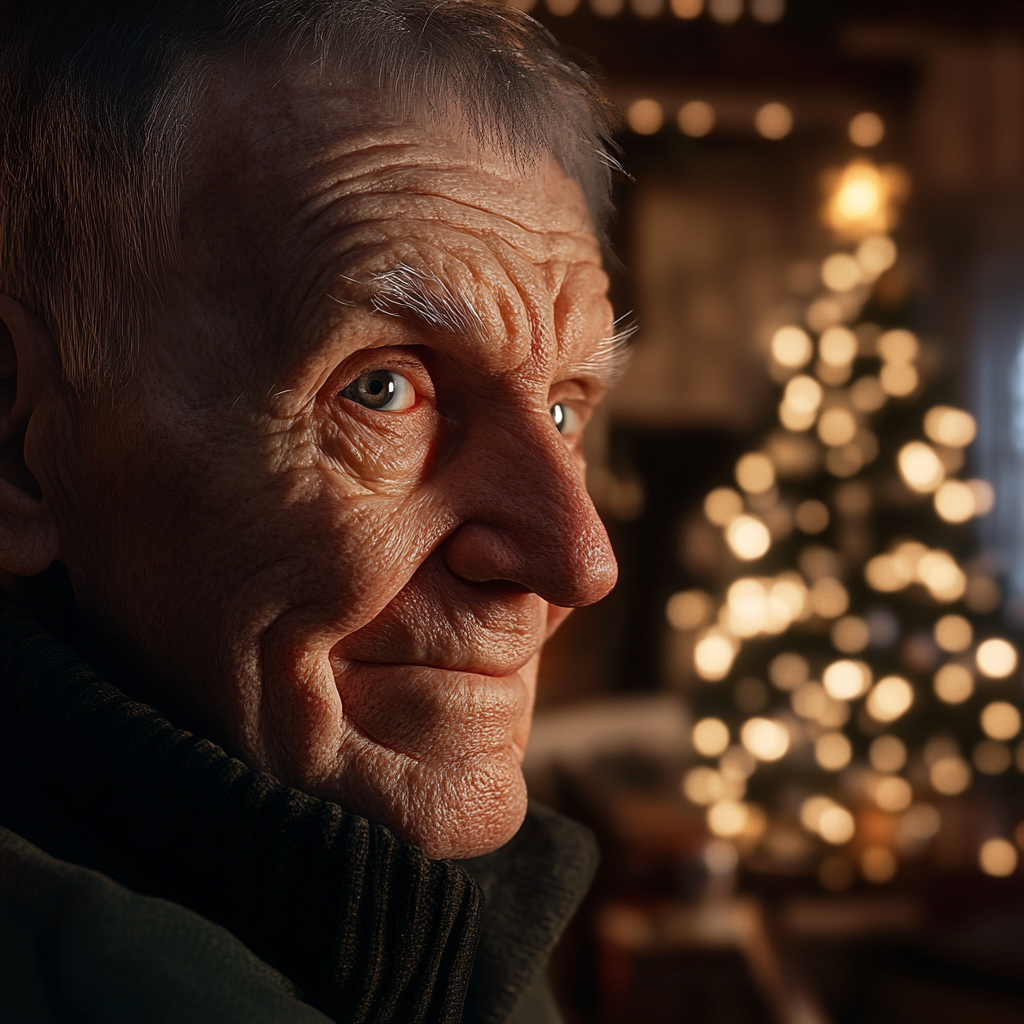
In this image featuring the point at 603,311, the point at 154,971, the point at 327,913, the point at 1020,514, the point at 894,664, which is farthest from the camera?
the point at 1020,514

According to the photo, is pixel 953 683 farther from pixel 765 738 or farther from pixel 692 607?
pixel 692 607

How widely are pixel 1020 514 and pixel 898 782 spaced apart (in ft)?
6.30

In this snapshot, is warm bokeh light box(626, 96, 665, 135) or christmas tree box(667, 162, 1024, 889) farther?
warm bokeh light box(626, 96, 665, 135)

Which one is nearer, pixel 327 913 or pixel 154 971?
pixel 154 971

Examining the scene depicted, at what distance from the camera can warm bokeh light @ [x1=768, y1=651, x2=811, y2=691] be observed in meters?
3.38

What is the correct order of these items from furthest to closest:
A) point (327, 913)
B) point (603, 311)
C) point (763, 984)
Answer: point (763, 984) < point (603, 311) < point (327, 913)

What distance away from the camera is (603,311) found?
77cm

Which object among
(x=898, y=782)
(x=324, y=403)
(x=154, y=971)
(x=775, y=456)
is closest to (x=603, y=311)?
(x=324, y=403)

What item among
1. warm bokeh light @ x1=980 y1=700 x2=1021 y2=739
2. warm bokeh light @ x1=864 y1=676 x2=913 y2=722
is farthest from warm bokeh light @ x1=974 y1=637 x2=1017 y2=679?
warm bokeh light @ x1=864 y1=676 x2=913 y2=722

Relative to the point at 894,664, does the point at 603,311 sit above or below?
below

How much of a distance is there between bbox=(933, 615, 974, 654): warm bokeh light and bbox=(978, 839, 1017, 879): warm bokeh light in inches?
36.5

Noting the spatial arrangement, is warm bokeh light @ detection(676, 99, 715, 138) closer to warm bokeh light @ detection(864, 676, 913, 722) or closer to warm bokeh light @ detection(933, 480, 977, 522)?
warm bokeh light @ detection(933, 480, 977, 522)

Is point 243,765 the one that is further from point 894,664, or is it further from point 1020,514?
point 1020,514

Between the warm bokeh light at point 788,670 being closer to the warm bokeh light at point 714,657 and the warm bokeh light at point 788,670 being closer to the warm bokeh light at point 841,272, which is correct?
the warm bokeh light at point 714,657
